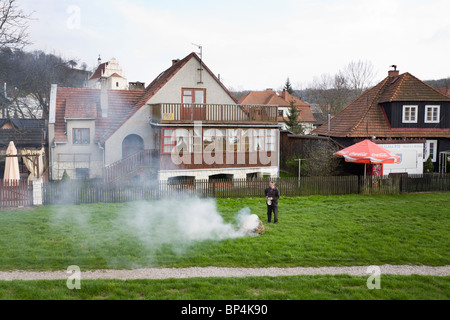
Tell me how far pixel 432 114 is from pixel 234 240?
22.5 metres

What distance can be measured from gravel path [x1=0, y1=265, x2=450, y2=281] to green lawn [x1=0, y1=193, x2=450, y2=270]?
1.06 ft

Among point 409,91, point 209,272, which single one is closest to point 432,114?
point 409,91

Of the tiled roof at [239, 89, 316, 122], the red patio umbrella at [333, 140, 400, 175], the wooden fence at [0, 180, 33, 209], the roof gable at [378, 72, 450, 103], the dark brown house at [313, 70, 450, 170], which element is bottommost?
the wooden fence at [0, 180, 33, 209]

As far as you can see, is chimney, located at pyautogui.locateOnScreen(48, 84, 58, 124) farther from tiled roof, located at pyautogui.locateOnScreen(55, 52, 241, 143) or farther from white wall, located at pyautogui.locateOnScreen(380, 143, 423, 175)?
white wall, located at pyautogui.locateOnScreen(380, 143, 423, 175)

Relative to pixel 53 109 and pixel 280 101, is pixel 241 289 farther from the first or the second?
pixel 280 101

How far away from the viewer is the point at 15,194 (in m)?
17.4

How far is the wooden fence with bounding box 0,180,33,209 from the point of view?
679 inches

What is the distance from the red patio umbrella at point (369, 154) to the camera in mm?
21734

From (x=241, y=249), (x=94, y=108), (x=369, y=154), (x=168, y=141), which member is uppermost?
(x=94, y=108)

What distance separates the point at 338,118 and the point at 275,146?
8.08 m

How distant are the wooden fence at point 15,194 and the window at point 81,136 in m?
9.14

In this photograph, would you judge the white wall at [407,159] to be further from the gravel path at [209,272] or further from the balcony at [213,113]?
the gravel path at [209,272]

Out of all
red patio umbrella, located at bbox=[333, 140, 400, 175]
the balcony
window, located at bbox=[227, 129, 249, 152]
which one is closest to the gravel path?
red patio umbrella, located at bbox=[333, 140, 400, 175]
